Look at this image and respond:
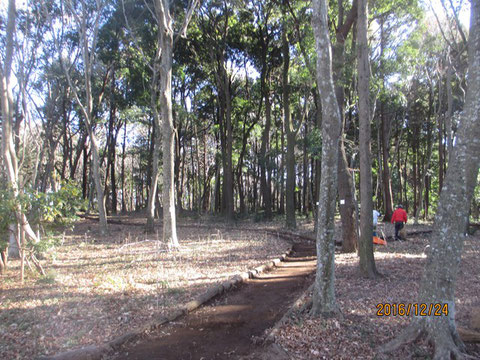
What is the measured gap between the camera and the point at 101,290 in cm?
704

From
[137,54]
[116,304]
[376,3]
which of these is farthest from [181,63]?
[116,304]

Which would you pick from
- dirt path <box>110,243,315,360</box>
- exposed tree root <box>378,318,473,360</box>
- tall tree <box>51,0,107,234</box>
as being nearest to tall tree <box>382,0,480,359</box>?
exposed tree root <box>378,318,473,360</box>

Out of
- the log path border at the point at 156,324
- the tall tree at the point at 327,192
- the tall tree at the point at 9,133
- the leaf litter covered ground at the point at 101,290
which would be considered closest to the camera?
the log path border at the point at 156,324

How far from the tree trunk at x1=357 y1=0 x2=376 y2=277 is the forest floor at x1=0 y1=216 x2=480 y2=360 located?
1.67 feet

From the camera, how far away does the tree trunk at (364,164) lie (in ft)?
24.5

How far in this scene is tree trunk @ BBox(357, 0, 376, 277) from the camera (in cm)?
746

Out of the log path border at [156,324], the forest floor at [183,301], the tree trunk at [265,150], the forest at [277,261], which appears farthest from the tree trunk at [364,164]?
the tree trunk at [265,150]

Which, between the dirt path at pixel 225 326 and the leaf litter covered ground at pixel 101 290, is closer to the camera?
the dirt path at pixel 225 326

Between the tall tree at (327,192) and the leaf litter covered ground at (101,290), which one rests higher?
the tall tree at (327,192)

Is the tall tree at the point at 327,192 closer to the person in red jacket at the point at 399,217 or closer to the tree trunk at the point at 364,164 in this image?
the tree trunk at the point at 364,164

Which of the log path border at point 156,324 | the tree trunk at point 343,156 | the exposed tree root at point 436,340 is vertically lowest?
the log path border at point 156,324

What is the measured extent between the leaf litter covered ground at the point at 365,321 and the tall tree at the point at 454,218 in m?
0.24

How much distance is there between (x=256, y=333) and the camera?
5.18 m

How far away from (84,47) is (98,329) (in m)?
14.1
